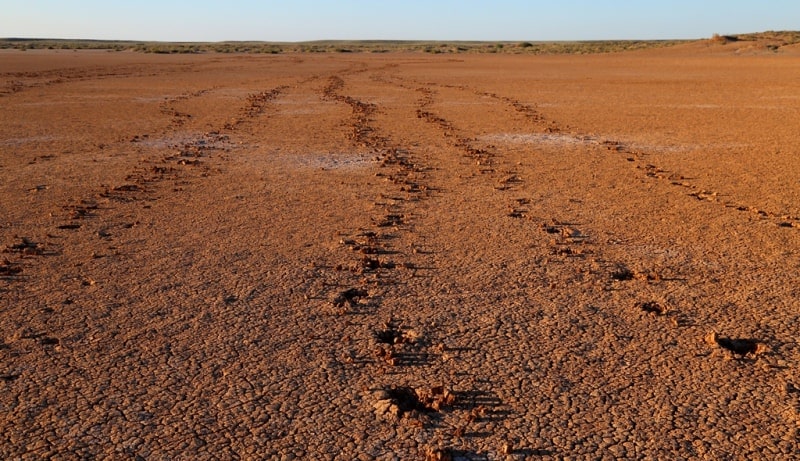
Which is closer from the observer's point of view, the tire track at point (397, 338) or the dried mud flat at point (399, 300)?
the dried mud flat at point (399, 300)

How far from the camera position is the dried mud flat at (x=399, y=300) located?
12.2 ft

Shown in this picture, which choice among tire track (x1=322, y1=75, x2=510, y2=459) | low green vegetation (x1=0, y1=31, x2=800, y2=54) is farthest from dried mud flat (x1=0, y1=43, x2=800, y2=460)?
low green vegetation (x1=0, y1=31, x2=800, y2=54)

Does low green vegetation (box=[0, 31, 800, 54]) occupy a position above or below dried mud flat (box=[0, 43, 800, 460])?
below

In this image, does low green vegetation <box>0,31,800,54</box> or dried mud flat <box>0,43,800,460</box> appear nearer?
dried mud flat <box>0,43,800,460</box>

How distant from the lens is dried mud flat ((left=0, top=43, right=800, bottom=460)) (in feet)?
12.2

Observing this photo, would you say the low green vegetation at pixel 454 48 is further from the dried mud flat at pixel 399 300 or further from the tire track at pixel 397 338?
the tire track at pixel 397 338

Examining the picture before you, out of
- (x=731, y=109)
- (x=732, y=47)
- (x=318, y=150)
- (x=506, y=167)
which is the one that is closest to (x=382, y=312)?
(x=506, y=167)

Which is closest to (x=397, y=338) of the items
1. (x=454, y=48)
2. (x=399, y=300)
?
(x=399, y=300)

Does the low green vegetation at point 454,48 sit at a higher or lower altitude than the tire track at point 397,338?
lower

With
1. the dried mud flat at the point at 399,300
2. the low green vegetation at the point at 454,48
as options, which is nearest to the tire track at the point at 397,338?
the dried mud flat at the point at 399,300

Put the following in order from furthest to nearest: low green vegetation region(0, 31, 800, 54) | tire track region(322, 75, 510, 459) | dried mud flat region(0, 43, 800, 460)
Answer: low green vegetation region(0, 31, 800, 54), tire track region(322, 75, 510, 459), dried mud flat region(0, 43, 800, 460)

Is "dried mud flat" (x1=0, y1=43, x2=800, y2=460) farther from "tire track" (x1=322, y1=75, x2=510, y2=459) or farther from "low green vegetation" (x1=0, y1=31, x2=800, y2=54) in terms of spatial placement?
"low green vegetation" (x1=0, y1=31, x2=800, y2=54)

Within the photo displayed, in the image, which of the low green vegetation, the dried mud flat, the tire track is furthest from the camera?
the low green vegetation

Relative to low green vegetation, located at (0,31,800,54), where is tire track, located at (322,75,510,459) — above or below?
above
